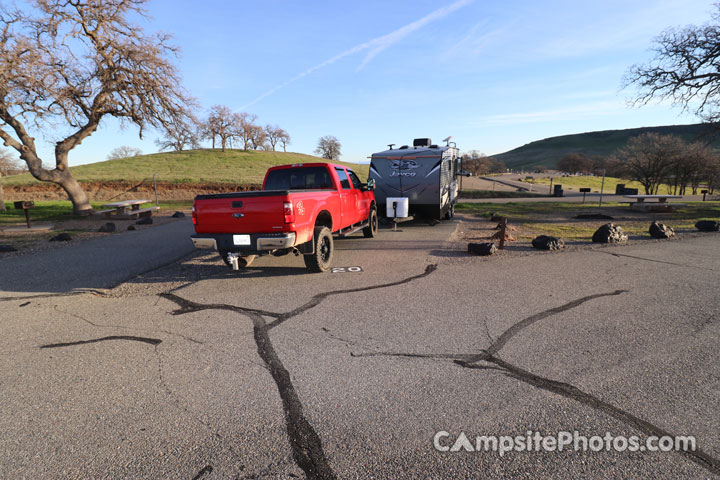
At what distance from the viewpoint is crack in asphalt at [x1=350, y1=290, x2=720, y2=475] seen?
2311mm

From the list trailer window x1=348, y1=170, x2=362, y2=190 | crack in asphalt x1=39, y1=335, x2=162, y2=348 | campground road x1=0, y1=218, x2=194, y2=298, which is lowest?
crack in asphalt x1=39, y1=335, x2=162, y2=348

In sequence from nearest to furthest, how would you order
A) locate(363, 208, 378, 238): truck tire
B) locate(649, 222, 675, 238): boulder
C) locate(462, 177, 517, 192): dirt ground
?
locate(649, 222, 675, 238): boulder → locate(363, 208, 378, 238): truck tire → locate(462, 177, 517, 192): dirt ground

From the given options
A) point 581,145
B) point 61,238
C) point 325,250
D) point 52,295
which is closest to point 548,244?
point 325,250

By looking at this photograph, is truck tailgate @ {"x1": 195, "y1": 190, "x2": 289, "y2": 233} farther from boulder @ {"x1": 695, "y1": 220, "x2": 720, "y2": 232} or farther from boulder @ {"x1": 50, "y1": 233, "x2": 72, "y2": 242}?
boulder @ {"x1": 695, "y1": 220, "x2": 720, "y2": 232}

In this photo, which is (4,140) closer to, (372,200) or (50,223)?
(50,223)

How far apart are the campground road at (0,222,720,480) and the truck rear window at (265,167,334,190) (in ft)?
9.33

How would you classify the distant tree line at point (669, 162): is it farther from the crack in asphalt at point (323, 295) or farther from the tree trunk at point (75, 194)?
the tree trunk at point (75, 194)

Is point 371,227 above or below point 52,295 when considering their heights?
above

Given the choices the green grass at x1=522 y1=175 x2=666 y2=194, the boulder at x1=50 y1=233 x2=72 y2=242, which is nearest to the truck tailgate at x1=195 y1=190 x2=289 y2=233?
the boulder at x1=50 y1=233 x2=72 y2=242

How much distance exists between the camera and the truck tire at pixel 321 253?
669 cm

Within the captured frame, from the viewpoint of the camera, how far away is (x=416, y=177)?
41.5 feet
